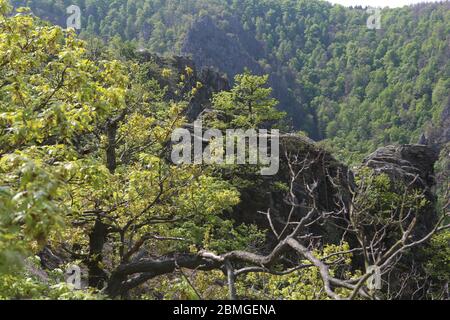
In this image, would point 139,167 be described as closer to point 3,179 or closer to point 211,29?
point 3,179

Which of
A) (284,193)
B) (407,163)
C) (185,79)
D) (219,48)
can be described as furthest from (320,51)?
(284,193)

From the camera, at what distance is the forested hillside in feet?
433

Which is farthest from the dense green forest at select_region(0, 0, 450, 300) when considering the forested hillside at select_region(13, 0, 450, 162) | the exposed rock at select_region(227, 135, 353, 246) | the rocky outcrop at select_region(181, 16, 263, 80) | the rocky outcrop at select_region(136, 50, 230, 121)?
the rocky outcrop at select_region(181, 16, 263, 80)

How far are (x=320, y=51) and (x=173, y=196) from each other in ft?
522

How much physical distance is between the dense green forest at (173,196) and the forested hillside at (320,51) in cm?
1746

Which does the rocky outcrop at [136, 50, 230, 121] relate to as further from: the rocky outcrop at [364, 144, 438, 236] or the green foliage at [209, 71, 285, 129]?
the rocky outcrop at [364, 144, 438, 236]

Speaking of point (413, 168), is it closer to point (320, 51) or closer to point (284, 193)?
point (284, 193)

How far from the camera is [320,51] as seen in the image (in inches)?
6403

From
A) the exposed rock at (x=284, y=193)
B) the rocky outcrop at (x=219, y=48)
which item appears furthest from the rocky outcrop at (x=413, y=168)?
the rocky outcrop at (x=219, y=48)

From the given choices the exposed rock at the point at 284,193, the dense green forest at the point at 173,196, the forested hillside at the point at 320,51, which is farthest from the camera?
the forested hillside at the point at 320,51

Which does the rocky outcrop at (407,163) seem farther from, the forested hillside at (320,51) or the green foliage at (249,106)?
the forested hillside at (320,51)

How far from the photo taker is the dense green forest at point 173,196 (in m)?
5.78

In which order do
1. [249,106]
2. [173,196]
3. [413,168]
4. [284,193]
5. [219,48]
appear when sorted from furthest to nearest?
[219,48], [413,168], [249,106], [284,193], [173,196]
